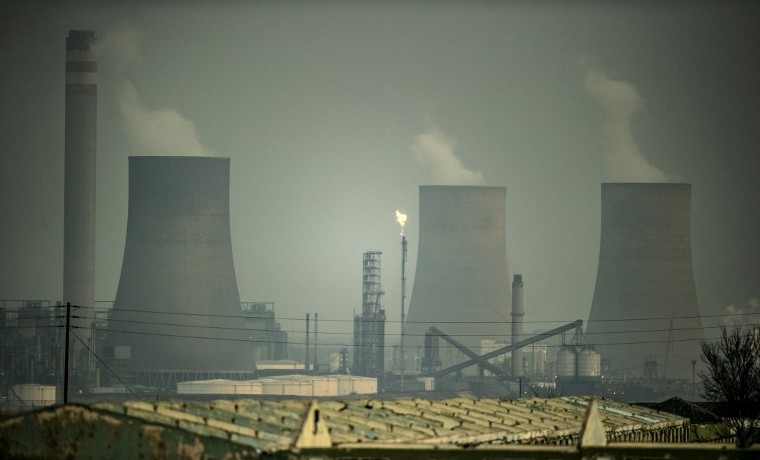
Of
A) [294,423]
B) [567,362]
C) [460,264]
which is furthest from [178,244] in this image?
[294,423]

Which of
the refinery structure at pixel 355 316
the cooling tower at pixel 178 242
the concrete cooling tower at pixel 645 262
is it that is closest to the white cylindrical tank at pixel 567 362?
the refinery structure at pixel 355 316

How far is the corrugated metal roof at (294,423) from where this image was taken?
10.2 metres

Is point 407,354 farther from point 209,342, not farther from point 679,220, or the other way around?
point 679,220

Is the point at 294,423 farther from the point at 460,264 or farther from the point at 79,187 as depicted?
the point at 460,264

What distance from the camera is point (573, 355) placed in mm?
88000

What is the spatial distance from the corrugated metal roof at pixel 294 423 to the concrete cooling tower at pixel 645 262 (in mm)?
71386

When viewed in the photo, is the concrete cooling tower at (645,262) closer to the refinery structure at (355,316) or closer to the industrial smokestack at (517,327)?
the refinery structure at (355,316)

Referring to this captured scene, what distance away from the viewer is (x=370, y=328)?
92.1 m

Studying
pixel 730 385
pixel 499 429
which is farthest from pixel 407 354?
pixel 499 429

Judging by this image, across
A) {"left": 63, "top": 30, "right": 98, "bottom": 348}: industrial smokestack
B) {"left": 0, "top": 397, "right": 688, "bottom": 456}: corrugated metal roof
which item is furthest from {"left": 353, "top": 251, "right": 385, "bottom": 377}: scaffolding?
{"left": 0, "top": 397, "right": 688, "bottom": 456}: corrugated metal roof

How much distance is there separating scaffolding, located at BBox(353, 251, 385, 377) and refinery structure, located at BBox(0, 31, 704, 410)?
10cm

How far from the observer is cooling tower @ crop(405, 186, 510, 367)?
90.8 meters

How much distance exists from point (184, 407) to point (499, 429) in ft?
10.8

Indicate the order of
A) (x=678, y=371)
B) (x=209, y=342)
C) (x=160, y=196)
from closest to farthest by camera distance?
1. (x=160, y=196)
2. (x=209, y=342)
3. (x=678, y=371)
